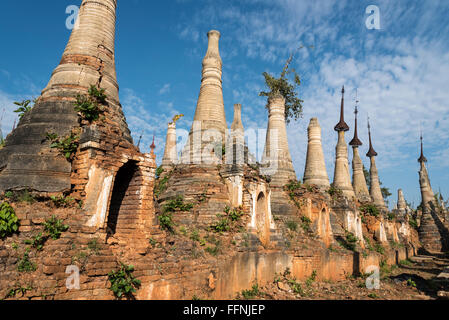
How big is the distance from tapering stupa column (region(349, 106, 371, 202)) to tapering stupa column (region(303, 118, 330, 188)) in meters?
7.79

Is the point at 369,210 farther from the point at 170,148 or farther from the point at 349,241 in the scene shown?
the point at 170,148

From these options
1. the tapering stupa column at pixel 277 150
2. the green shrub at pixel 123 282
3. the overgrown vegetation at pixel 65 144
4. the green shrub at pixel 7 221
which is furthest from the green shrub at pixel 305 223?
the green shrub at pixel 7 221

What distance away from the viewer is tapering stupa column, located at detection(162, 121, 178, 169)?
17.3 metres

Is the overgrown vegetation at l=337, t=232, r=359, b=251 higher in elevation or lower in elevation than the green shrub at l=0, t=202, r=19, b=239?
lower

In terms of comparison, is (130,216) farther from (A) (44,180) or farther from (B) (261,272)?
(B) (261,272)

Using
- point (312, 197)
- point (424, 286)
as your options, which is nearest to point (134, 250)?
point (312, 197)

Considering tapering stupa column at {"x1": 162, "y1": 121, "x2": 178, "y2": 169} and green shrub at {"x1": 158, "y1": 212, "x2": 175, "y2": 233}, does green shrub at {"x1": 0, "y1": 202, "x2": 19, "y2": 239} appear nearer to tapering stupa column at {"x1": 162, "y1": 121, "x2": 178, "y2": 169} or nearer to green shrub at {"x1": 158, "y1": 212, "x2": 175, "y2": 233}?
green shrub at {"x1": 158, "y1": 212, "x2": 175, "y2": 233}

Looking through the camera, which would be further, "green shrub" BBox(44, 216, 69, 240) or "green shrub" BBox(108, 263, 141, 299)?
"green shrub" BBox(108, 263, 141, 299)

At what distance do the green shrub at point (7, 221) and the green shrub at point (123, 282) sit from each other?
1633mm

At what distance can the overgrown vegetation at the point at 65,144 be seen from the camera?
6.20 meters

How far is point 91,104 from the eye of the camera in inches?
264

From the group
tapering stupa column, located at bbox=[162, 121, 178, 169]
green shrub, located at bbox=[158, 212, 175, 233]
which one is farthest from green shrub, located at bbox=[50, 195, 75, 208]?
tapering stupa column, located at bbox=[162, 121, 178, 169]

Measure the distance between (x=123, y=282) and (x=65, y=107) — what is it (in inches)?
153
